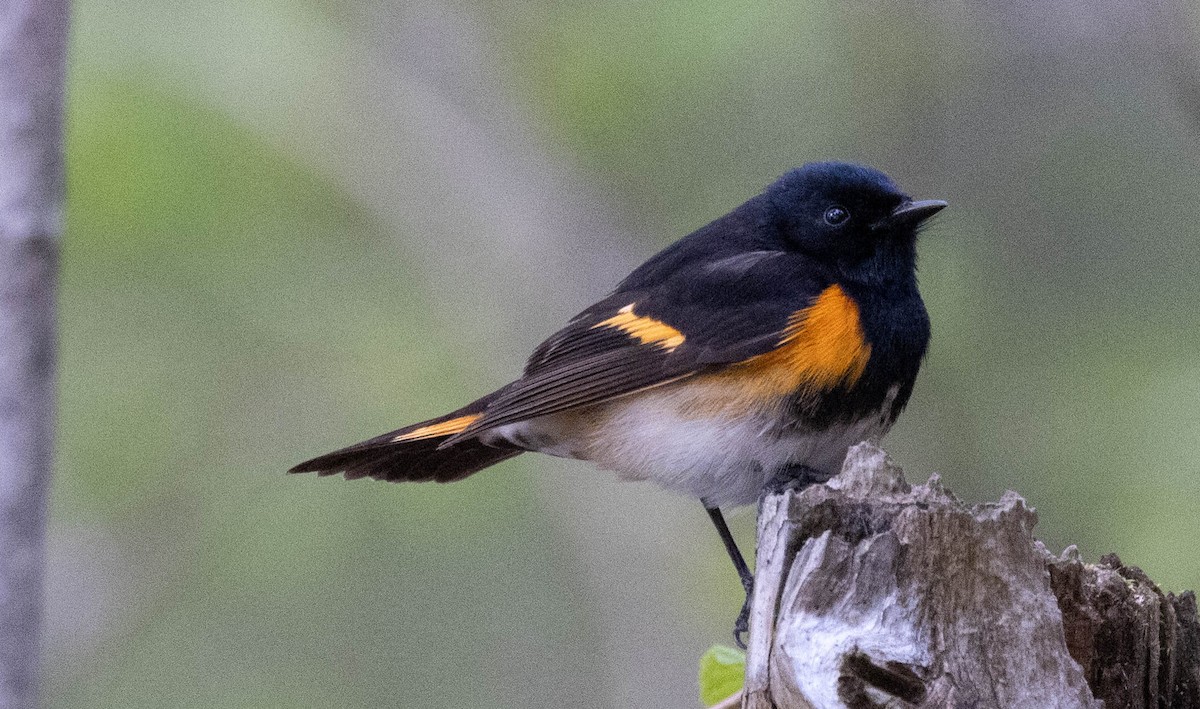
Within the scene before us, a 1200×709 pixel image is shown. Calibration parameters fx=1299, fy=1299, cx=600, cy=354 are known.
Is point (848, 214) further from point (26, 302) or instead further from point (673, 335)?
point (26, 302)

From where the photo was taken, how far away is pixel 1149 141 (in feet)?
16.3

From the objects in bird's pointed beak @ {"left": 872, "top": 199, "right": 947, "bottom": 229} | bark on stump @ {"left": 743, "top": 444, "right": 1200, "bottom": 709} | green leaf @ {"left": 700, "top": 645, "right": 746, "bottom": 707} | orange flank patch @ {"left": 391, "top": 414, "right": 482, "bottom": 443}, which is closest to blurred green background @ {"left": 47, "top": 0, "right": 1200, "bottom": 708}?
bird's pointed beak @ {"left": 872, "top": 199, "right": 947, "bottom": 229}

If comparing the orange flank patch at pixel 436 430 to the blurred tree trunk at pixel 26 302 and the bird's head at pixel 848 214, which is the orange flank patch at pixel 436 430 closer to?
the bird's head at pixel 848 214

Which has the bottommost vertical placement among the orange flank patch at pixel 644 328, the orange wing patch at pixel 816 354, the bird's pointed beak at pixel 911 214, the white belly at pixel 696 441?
the white belly at pixel 696 441

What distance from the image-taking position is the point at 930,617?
70.7 inches

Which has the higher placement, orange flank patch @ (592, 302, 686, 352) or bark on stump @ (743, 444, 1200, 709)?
orange flank patch @ (592, 302, 686, 352)

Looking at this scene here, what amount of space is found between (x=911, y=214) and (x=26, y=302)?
212cm

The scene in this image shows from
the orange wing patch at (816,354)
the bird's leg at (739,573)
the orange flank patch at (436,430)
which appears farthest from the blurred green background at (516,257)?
the orange flank patch at (436,430)

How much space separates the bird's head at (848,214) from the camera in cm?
320

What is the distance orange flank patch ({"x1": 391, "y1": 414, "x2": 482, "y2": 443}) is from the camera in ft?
10.7

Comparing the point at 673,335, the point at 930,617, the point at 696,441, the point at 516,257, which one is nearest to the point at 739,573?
the point at 696,441

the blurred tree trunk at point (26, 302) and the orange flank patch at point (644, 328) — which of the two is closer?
the blurred tree trunk at point (26, 302)

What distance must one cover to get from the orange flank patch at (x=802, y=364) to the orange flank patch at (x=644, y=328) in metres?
0.17

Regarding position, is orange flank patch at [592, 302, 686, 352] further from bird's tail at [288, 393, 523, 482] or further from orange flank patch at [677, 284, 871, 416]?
bird's tail at [288, 393, 523, 482]
